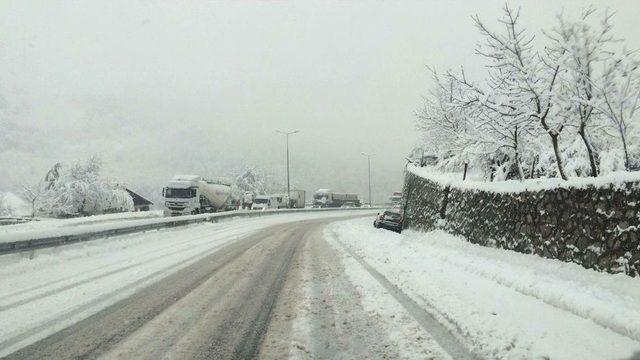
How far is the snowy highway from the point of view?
4.74 meters

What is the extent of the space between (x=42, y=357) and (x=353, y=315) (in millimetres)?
3565

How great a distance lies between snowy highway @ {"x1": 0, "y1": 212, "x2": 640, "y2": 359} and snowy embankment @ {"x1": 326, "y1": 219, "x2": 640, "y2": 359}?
2 cm

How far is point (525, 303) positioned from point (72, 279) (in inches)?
336

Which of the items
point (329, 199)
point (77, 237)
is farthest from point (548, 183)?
point (329, 199)

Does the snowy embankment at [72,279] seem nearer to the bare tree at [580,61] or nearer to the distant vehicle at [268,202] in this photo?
the bare tree at [580,61]

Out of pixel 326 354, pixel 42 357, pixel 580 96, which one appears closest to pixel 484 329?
pixel 326 354

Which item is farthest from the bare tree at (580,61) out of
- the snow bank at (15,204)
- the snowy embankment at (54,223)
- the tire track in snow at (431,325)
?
the snow bank at (15,204)

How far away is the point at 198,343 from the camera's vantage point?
16.1 feet

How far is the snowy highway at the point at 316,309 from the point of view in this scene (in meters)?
4.74

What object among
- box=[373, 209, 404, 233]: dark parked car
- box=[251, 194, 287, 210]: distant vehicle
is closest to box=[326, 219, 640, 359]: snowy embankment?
box=[373, 209, 404, 233]: dark parked car

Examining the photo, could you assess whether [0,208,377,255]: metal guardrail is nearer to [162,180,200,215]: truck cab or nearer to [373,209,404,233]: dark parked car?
[162,180,200,215]: truck cab

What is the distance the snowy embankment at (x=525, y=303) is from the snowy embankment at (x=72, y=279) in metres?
4.90

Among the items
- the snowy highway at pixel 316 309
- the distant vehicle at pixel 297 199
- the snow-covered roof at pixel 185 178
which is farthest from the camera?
the distant vehicle at pixel 297 199

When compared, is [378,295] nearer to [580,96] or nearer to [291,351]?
[291,351]
